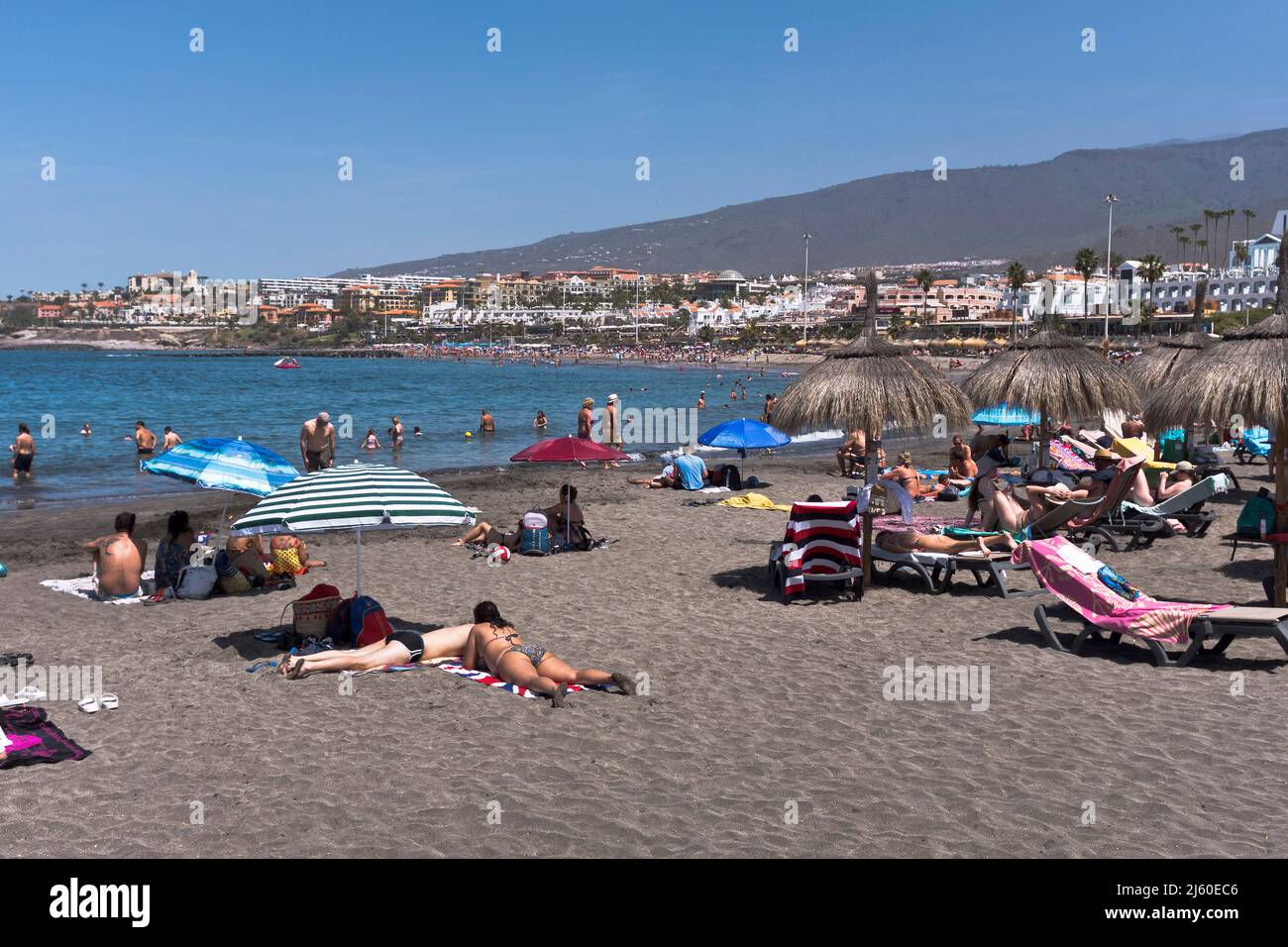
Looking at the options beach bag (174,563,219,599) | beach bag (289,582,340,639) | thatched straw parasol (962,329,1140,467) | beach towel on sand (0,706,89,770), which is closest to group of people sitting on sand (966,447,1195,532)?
thatched straw parasol (962,329,1140,467)

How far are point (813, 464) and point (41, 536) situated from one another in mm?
13781

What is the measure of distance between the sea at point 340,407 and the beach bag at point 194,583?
654 cm

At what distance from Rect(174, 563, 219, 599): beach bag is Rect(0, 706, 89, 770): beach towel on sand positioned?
322 cm

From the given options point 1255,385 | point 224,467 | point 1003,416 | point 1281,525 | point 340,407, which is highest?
point 1255,385

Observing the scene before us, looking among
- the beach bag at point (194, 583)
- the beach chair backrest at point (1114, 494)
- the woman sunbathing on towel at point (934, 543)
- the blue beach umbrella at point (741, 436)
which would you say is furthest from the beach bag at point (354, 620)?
the blue beach umbrella at point (741, 436)

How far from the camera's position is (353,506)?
699 cm

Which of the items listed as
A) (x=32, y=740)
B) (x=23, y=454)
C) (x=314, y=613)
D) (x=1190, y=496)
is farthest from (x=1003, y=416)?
(x=23, y=454)

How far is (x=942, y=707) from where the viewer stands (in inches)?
251

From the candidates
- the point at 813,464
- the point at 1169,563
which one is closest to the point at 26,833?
the point at 1169,563

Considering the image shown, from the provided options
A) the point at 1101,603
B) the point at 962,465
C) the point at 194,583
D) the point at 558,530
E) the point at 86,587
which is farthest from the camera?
the point at 962,465

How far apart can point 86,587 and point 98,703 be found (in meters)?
3.89

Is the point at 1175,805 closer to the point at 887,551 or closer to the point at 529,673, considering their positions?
the point at 529,673

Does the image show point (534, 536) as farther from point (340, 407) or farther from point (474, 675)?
point (340, 407)

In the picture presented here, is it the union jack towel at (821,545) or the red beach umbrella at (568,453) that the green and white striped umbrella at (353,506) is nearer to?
the union jack towel at (821,545)
